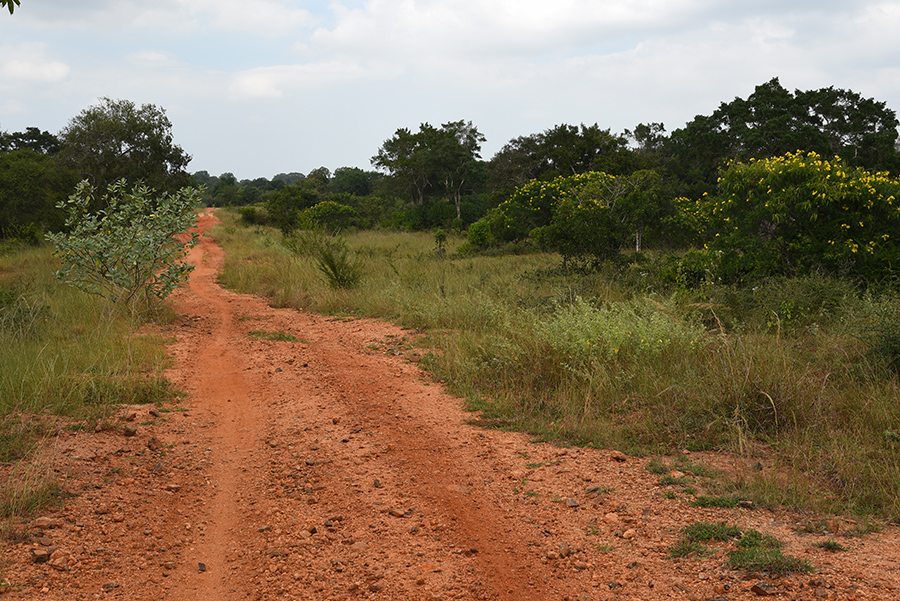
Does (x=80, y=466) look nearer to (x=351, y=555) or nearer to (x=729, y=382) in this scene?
(x=351, y=555)

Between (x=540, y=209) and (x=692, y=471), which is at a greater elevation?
(x=540, y=209)

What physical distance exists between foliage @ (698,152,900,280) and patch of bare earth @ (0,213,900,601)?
6.65 metres

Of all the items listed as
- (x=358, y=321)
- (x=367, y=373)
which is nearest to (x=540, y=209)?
(x=358, y=321)

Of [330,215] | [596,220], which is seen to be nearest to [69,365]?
[596,220]

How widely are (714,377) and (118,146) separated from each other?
24.1 metres

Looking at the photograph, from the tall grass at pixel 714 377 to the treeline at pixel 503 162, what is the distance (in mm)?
5035

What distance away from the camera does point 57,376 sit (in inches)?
208

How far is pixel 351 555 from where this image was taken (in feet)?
10.2

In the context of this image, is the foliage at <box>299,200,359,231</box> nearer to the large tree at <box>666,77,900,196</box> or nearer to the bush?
the bush

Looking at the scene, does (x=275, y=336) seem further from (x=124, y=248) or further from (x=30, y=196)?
(x=30, y=196)

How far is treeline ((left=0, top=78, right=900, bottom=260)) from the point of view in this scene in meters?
20.7

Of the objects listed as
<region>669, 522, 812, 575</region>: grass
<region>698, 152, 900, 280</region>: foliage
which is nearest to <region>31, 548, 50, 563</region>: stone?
<region>669, 522, 812, 575</region>: grass

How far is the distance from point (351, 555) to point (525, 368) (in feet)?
9.91

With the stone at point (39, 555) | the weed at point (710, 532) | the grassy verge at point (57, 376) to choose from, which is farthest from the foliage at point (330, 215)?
the weed at point (710, 532)
